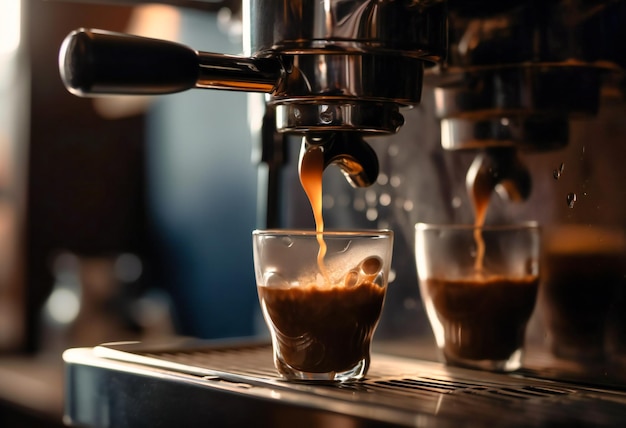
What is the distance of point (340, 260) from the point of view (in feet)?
2.04

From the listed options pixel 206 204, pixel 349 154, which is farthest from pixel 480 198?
pixel 206 204

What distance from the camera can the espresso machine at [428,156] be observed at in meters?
0.53

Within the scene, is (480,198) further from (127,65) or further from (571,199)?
(127,65)

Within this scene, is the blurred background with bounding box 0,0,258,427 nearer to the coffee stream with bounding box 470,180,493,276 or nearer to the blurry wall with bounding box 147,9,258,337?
the blurry wall with bounding box 147,9,258,337

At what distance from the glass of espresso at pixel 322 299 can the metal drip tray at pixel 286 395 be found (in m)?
0.02

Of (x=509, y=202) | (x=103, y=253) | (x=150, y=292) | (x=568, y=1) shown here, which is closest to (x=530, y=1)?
(x=568, y=1)

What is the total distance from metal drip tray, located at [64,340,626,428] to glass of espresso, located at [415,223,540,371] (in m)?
0.02

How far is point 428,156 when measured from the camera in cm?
79

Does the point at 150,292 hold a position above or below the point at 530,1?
below

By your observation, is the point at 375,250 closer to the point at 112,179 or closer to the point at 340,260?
the point at 340,260

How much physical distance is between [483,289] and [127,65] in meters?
0.31

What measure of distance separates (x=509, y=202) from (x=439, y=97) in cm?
9

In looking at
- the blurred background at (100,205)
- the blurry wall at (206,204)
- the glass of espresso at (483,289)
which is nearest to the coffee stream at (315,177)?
the glass of espresso at (483,289)

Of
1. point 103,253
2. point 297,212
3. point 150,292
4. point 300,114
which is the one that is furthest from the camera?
point 103,253
